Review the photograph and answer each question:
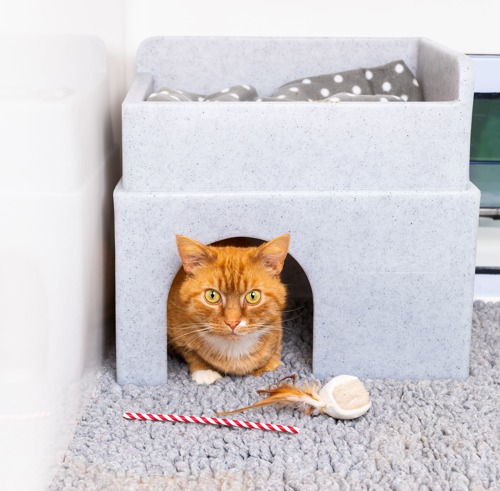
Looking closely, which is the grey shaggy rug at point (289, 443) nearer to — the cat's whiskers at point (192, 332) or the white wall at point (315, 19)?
the cat's whiskers at point (192, 332)

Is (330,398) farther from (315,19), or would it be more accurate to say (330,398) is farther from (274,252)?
(315,19)

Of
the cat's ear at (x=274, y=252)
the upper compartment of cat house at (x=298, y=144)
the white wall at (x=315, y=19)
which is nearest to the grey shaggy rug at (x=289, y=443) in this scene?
the cat's ear at (x=274, y=252)

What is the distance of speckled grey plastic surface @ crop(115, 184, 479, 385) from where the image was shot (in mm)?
1566

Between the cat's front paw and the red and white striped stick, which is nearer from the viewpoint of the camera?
the red and white striped stick

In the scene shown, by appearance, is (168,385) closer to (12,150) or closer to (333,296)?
(333,296)

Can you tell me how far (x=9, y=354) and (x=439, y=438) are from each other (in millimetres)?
786

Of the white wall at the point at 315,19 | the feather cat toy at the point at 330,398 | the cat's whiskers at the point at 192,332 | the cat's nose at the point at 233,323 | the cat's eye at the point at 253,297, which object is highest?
the white wall at the point at 315,19

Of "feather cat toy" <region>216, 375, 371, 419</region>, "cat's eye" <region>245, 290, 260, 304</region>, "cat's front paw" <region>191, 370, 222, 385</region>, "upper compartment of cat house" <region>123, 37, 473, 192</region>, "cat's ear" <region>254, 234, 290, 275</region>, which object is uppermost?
"upper compartment of cat house" <region>123, 37, 473, 192</region>

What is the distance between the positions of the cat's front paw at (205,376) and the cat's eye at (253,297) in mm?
189

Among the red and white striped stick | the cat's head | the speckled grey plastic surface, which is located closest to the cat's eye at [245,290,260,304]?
the cat's head

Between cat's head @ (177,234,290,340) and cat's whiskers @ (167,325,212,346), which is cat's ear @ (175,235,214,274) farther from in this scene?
cat's whiskers @ (167,325,212,346)

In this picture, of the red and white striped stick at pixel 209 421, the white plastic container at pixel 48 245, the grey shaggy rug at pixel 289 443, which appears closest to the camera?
the white plastic container at pixel 48 245

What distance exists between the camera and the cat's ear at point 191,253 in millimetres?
1521

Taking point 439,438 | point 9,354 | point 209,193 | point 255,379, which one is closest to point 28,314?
point 9,354
